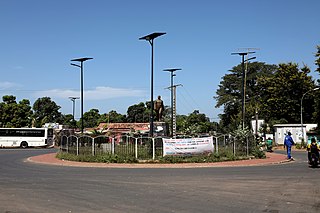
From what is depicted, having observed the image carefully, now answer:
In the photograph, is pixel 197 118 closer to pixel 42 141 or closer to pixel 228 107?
pixel 228 107

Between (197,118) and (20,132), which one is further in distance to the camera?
(197,118)

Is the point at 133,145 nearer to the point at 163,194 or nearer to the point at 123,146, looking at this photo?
the point at 123,146

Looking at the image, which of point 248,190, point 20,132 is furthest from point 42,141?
point 248,190

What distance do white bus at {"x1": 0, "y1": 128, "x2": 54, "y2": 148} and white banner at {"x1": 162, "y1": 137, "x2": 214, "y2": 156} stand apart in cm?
3530

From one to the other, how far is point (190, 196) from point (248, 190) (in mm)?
2022

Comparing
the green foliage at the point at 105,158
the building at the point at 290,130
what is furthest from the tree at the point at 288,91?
the green foliage at the point at 105,158

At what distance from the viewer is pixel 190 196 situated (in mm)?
11016

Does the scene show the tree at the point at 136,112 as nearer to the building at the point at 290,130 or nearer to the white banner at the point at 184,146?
the building at the point at 290,130

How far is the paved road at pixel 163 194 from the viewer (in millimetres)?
9281

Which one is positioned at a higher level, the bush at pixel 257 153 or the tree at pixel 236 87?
the tree at pixel 236 87

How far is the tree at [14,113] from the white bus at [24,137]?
583 inches

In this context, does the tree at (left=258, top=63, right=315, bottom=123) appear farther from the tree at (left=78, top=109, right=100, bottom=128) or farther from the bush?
the tree at (left=78, top=109, right=100, bottom=128)

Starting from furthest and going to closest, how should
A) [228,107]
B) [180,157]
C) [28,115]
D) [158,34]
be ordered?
[228,107] → [28,115] → [158,34] → [180,157]

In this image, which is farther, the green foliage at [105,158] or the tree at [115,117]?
the tree at [115,117]
